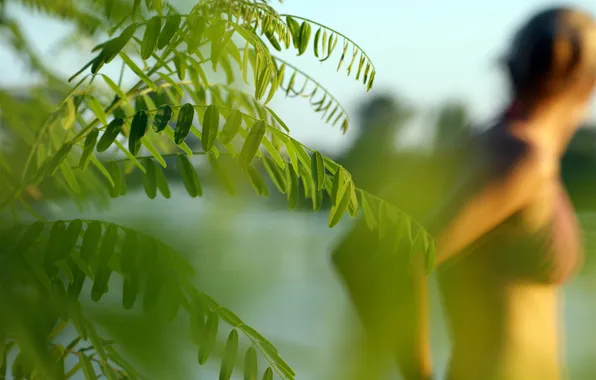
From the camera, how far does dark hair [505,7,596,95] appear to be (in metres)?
1.04

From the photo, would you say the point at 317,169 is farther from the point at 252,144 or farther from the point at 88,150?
the point at 88,150

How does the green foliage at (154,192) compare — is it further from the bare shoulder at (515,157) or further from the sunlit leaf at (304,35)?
the bare shoulder at (515,157)

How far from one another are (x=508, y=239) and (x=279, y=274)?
2.17 ft

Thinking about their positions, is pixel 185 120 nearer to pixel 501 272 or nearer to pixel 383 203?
pixel 383 203

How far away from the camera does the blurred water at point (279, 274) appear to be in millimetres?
380

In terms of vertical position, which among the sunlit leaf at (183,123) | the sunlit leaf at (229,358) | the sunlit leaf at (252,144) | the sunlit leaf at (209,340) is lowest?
the sunlit leaf at (229,358)

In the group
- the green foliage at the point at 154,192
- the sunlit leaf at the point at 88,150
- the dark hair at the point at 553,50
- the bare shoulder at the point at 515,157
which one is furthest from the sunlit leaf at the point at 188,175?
the dark hair at the point at 553,50

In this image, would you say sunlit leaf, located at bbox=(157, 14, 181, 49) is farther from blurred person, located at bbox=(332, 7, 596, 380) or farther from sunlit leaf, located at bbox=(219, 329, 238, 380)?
blurred person, located at bbox=(332, 7, 596, 380)

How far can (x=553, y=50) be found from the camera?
104 cm

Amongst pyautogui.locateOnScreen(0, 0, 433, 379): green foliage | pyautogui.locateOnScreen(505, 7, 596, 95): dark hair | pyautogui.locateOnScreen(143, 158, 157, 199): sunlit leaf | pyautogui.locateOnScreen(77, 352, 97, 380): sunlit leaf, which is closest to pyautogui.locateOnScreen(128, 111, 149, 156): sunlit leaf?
pyautogui.locateOnScreen(0, 0, 433, 379): green foliage

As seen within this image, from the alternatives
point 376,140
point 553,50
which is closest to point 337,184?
point 376,140

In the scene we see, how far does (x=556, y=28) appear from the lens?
1033mm

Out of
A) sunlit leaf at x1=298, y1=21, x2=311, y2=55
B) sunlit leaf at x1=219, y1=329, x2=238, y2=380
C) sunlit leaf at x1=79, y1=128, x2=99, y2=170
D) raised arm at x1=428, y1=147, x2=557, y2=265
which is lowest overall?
raised arm at x1=428, y1=147, x2=557, y2=265

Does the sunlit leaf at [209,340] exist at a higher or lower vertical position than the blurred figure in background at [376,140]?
lower
